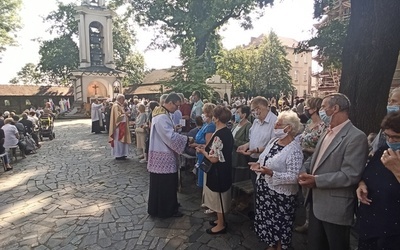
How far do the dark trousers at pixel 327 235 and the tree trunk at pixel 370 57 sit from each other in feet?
8.94

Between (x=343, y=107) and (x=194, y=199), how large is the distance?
11.5 ft

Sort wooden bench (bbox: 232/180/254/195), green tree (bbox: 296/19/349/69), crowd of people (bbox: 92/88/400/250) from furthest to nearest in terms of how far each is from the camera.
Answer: green tree (bbox: 296/19/349/69) < wooden bench (bbox: 232/180/254/195) < crowd of people (bbox: 92/88/400/250)

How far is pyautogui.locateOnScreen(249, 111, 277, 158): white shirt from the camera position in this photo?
149 inches

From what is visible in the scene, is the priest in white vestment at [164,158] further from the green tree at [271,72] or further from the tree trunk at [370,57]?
the green tree at [271,72]

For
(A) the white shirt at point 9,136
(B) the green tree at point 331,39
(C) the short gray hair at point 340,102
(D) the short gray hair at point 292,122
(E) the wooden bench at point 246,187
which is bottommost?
(E) the wooden bench at point 246,187

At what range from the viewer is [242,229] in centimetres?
402

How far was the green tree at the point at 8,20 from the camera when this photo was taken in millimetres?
22686

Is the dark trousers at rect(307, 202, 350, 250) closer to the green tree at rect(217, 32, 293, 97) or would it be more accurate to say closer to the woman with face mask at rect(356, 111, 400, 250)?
the woman with face mask at rect(356, 111, 400, 250)

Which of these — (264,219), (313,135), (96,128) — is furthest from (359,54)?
(96,128)

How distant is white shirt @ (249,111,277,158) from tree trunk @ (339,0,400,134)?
6.26ft

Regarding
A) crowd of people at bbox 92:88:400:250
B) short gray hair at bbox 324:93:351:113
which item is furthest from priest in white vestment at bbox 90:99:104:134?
short gray hair at bbox 324:93:351:113

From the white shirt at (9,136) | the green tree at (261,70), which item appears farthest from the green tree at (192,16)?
the white shirt at (9,136)

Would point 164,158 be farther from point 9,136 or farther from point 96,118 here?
point 96,118

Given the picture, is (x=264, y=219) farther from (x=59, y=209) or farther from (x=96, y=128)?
(x=96, y=128)
